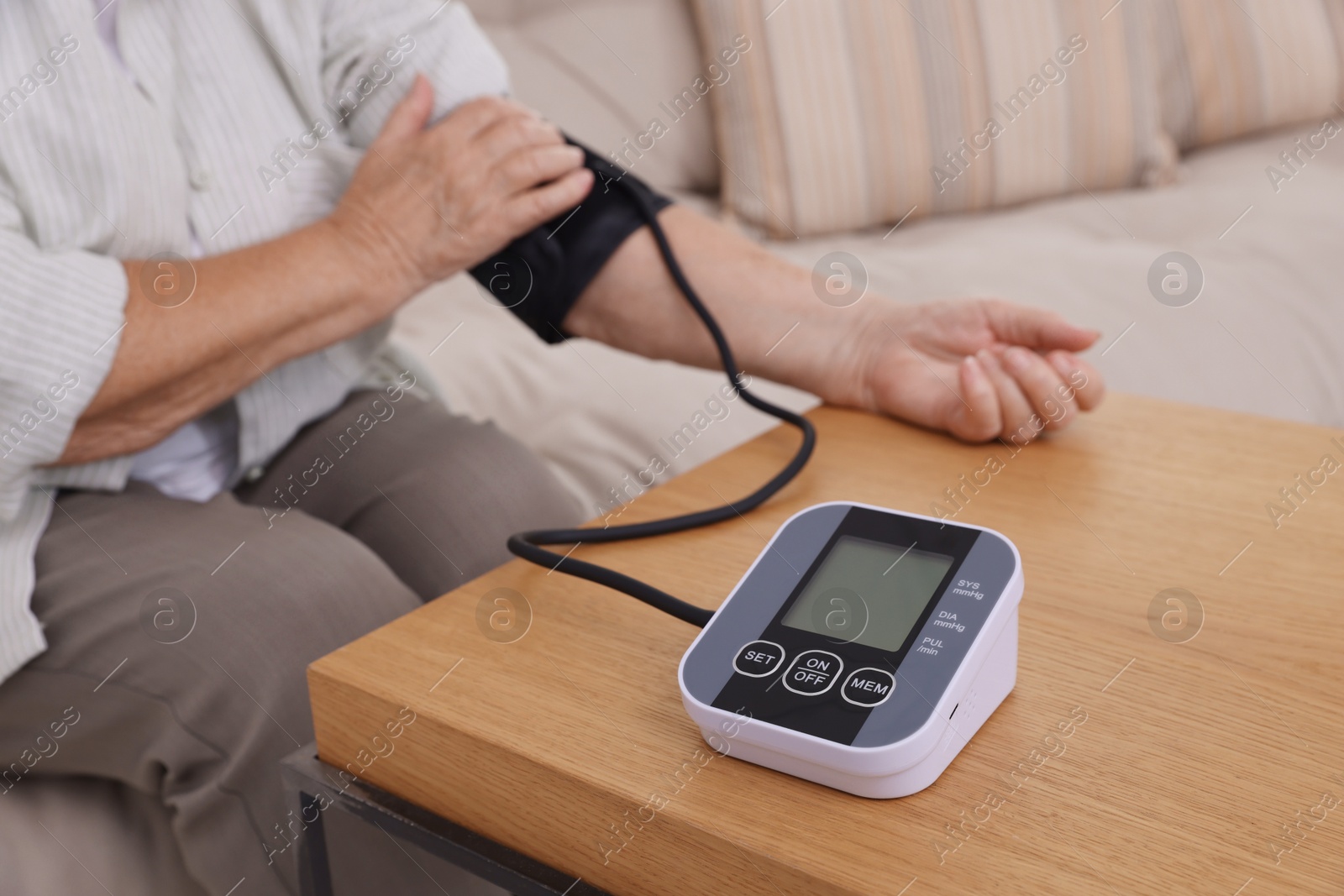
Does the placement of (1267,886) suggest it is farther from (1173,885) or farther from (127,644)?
(127,644)

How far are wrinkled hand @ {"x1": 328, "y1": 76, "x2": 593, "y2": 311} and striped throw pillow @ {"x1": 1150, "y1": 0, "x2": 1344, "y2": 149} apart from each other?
4.51 ft

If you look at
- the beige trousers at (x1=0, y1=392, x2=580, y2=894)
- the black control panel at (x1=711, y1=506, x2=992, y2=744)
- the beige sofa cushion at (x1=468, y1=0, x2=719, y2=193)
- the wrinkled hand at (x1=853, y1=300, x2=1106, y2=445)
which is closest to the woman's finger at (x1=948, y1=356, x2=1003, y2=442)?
the wrinkled hand at (x1=853, y1=300, x2=1106, y2=445)

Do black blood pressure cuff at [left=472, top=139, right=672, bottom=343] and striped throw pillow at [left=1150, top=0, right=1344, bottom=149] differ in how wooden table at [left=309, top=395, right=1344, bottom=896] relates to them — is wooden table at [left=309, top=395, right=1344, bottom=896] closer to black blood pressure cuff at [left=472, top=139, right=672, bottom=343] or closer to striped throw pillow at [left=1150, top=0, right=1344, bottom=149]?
black blood pressure cuff at [left=472, top=139, right=672, bottom=343]

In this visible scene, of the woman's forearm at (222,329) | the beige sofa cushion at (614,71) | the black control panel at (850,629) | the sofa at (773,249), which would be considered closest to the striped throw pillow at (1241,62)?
the sofa at (773,249)

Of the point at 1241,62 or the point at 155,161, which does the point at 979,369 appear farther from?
the point at 1241,62

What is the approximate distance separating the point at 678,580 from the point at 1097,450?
0.28 metres

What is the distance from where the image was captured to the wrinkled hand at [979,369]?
25.2 inches

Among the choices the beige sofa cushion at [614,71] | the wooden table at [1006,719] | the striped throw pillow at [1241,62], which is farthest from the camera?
the striped throw pillow at [1241,62]

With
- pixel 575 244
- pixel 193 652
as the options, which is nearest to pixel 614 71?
pixel 575 244

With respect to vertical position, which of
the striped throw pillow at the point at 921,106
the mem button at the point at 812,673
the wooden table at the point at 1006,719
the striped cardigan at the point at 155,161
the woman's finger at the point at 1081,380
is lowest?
the striped throw pillow at the point at 921,106

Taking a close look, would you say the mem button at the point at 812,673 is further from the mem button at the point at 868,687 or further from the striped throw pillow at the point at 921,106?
the striped throw pillow at the point at 921,106

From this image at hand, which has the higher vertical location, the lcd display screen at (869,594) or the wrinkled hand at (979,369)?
the lcd display screen at (869,594)

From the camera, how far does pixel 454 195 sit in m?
0.75

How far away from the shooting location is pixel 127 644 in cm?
59
